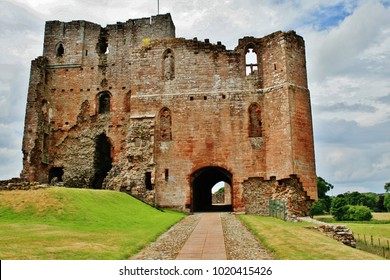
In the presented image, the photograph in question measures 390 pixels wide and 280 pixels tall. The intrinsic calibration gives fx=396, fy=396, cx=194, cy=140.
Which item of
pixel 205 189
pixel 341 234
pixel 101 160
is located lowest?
pixel 341 234

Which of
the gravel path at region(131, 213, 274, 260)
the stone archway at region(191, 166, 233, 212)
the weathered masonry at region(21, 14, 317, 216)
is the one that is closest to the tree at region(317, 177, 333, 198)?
the stone archway at region(191, 166, 233, 212)

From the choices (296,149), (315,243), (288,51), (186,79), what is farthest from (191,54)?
(315,243)

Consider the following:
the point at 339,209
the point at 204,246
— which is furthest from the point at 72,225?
the point at 339,209

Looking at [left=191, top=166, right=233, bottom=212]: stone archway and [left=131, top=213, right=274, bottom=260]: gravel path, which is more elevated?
[left=191, top=166, right=233, bottom=212]: stone archway

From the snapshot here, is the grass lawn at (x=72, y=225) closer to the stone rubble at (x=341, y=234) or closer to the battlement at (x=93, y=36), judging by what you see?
the stone rubble at (x=341, y=234)

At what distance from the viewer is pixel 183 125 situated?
89.4 feet

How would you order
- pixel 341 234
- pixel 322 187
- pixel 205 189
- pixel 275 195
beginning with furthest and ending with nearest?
pixel 322 187
pixel 205 189
pixel 275 195
pixel 341 234

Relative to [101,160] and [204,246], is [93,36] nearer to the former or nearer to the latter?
[101,160]

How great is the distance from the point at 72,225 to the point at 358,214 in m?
27.2

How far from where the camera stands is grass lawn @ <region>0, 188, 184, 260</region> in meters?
9.91

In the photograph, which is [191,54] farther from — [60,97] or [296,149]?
[60,97]

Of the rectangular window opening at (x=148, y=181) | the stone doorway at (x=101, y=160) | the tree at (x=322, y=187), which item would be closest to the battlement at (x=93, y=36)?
the stone doorway at (x=101, y=160)

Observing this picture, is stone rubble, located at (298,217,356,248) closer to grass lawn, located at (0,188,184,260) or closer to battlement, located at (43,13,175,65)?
grass lawn, located at (0,188,184,260)

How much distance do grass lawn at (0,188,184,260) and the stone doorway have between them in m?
9.47
